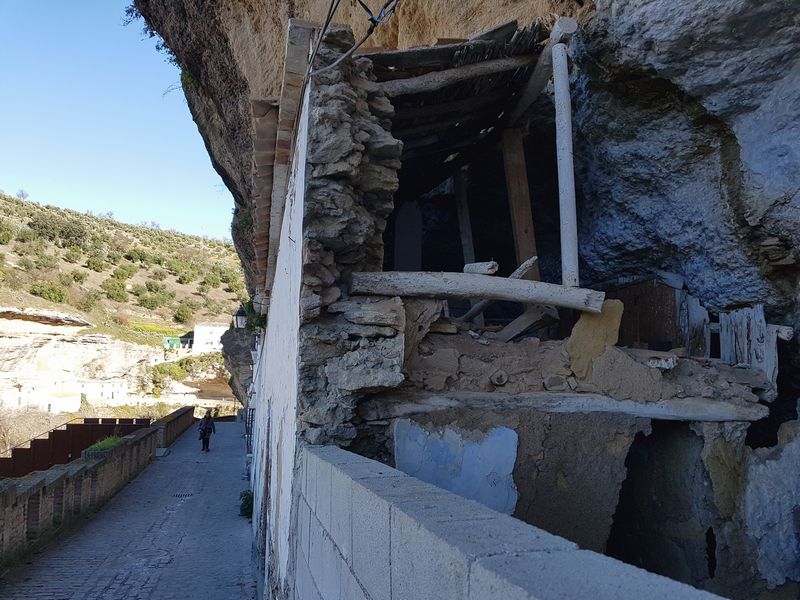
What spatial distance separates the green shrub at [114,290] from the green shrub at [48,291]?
653cm

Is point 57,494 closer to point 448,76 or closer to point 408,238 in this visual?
point 408,238

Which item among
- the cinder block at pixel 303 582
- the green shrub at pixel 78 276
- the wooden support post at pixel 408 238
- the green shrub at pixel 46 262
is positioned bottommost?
the cinder block at pixel 303 582

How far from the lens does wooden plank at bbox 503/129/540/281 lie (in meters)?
7.00

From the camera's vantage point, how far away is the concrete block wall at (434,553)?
122 centimetres

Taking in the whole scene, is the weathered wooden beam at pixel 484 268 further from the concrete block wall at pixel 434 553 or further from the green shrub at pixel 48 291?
the green shrub at pixel 48 291

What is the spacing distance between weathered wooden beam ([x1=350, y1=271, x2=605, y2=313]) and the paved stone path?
5.00m

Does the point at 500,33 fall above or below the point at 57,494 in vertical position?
above

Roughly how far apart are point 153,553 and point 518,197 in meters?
7.62

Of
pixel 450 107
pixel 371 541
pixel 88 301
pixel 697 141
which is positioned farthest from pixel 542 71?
pixel 88 301

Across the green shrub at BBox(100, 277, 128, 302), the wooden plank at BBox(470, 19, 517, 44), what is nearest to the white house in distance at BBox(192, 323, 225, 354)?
the green shrub at BBox(100, 277, 128, 302)

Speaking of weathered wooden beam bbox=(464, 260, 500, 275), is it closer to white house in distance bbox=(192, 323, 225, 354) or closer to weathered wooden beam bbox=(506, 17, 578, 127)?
Result: weathered wooden beam bbox=(506, 17, 578, 127)

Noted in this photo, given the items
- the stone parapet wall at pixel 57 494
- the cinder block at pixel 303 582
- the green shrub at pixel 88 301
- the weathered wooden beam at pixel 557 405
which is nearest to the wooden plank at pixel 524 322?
the weathered wooden beam at pixel 557 405

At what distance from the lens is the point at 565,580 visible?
1229 mm

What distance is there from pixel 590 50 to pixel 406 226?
3.95 metres
